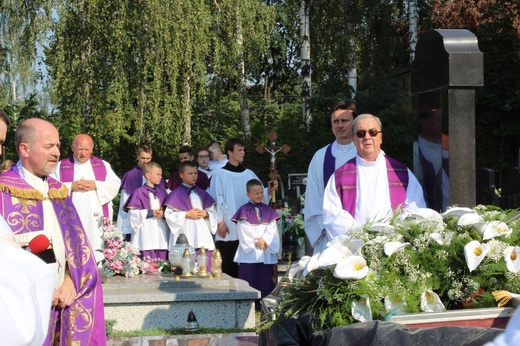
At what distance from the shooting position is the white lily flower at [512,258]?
4.33 meters

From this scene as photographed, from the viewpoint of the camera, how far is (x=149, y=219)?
464 inches

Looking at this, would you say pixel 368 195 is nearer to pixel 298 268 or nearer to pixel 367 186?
pixel 367 186

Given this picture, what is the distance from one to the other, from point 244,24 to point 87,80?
4.68 meters

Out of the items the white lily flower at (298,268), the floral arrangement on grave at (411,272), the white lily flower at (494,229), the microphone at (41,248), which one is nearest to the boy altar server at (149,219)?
the microphone at (41,248)

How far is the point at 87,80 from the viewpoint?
66.4 feet

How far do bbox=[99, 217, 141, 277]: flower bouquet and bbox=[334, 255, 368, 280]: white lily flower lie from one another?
601cm

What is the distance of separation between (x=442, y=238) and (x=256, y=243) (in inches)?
271

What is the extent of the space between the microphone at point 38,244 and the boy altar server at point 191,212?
219 inches

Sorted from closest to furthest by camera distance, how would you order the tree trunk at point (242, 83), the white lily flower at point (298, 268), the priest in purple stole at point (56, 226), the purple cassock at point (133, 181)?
the white lily flower at point (298, 268) → the priest in purple stole at point (56, 226) → the purple cassock at point (133, 181) → the tree trunk at point (242, 83)

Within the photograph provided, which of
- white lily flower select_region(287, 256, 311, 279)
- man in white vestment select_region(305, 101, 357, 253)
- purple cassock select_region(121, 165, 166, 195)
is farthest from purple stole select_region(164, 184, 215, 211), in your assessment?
white lily flower select_region(287, 256, 311, 279)

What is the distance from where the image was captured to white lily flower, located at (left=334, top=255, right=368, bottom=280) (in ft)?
14.3

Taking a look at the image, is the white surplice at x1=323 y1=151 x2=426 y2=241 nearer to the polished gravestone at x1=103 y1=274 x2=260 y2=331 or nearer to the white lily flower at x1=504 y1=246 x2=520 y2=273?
the white lily flower at x1=504 y1=246 x2=520 y2=273

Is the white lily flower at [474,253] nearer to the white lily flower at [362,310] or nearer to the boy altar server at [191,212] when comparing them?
the white lily flower at [362,310]

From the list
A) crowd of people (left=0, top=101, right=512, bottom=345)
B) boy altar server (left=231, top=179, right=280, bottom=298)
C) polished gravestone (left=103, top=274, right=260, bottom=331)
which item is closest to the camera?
crowd of people (left=0, top=101, right=512, bottom=345)
